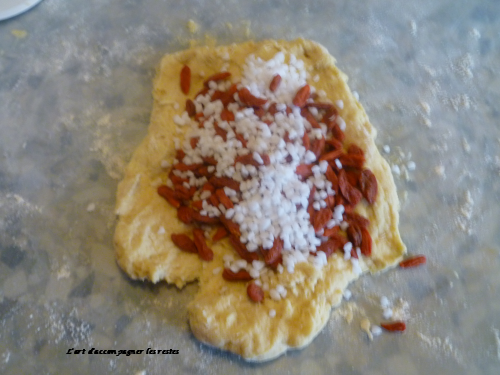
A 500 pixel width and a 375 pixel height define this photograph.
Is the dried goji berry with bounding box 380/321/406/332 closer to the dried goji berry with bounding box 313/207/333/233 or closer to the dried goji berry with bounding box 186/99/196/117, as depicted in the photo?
the dried goji berry with bounding box 313/207/333/233

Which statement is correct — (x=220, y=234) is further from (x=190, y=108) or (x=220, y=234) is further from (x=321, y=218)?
(x=190, y=108)

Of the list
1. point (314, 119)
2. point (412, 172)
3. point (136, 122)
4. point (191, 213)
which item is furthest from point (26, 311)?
point (412, 172)

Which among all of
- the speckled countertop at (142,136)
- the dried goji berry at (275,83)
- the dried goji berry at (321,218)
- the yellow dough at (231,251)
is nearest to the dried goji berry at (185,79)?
the yellow dough at (231,251)

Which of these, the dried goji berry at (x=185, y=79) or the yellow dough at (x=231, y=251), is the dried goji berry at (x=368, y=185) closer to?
the yellow dough at (x=231, y=251)

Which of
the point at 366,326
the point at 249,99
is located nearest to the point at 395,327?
the point at 366,326

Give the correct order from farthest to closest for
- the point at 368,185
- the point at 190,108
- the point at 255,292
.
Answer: the point at 190,108
the point at 368,185
the point at 255,292
